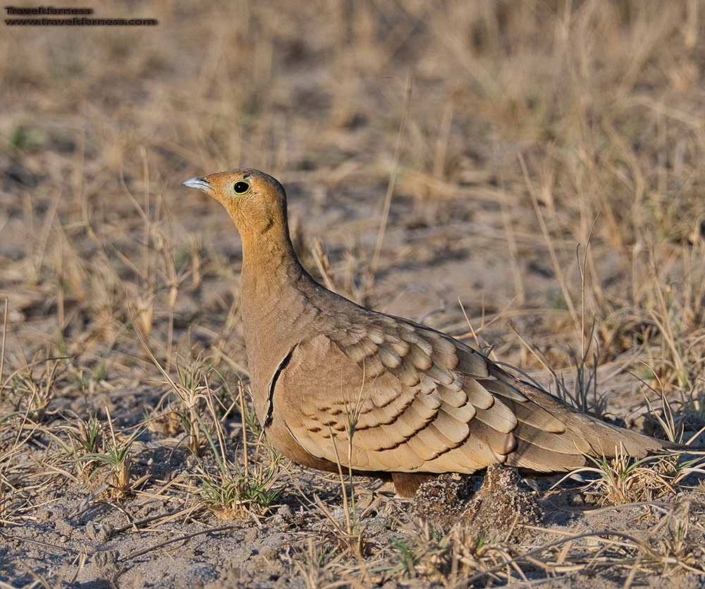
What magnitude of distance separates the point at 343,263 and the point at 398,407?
273cm

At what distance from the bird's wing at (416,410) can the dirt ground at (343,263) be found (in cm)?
14

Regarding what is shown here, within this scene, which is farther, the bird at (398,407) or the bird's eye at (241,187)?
the bird's eye at (241,187)

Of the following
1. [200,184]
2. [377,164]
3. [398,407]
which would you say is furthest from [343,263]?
[398,407]

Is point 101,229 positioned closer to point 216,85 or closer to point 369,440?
point 216,85

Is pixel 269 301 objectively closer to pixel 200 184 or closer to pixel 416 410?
pixel 200 184

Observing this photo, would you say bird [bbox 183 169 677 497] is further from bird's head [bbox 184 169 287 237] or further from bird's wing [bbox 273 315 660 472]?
bird's head [bbox 184 169 287 237]

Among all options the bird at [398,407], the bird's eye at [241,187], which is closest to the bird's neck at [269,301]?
the bird at [398,407]

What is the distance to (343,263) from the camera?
258 inches

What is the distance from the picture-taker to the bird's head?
4355mm

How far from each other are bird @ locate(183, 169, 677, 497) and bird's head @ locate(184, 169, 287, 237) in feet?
1.13

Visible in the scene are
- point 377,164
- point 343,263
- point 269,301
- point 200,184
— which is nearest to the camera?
point 269,301

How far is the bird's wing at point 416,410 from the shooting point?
3.83 meters

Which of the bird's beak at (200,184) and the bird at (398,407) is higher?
the bird's beak at (200,184)

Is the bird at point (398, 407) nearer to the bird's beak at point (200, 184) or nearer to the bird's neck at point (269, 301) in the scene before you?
the bird's neck at point (269, 301)
